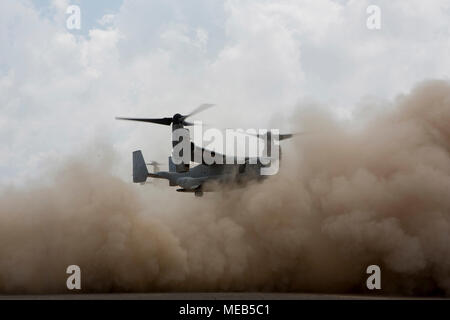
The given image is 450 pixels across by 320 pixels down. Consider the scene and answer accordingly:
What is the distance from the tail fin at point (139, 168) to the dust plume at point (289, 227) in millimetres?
17649

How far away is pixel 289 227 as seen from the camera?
161ft

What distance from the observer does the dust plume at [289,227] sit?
44.4 meters

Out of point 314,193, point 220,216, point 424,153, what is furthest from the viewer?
point 220,216

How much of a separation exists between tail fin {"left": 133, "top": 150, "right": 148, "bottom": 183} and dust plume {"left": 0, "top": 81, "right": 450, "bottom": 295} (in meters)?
17.6

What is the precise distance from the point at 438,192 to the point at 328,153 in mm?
10318

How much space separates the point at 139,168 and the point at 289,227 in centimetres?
2643

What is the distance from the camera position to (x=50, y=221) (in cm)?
4978

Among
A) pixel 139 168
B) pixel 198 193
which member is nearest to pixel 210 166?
pixel 198 193

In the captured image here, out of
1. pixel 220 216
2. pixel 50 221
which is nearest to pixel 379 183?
→ pixel 220 216

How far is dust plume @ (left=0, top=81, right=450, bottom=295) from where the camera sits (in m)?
44.4

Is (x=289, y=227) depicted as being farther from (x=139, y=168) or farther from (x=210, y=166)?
(x=139, y=168)

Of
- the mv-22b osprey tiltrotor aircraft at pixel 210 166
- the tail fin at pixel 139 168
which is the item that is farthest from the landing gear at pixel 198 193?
the tail fin at pixel 139 168
